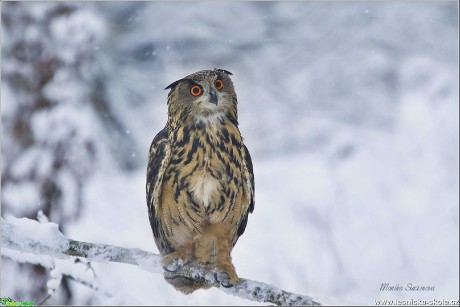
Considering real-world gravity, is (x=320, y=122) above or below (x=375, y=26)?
below

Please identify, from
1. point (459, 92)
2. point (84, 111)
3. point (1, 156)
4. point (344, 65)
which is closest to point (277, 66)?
point (344, 65)

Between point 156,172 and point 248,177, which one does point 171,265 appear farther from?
point 248,177

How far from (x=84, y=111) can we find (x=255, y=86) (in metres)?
1.97

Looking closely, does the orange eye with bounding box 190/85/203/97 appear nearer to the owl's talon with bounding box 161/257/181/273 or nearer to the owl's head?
the owl's head

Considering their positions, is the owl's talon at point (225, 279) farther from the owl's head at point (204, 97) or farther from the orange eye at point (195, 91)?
the orange eye at point (195, 91)

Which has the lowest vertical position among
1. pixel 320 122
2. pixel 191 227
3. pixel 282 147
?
pixel 191 227

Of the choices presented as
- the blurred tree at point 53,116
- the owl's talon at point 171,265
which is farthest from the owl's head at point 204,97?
the blurred tree at point 53,116

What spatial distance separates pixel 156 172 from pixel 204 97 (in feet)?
1.31

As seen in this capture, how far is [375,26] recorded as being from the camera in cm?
687

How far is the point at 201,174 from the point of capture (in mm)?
2877

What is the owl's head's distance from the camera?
2.88m

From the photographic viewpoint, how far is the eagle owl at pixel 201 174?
114 inches

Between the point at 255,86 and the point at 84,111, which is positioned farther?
the point at 255,86

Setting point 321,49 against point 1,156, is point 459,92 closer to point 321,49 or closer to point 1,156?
point 321,49
